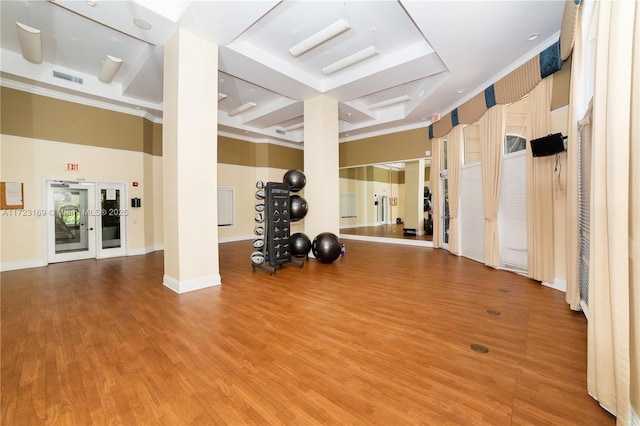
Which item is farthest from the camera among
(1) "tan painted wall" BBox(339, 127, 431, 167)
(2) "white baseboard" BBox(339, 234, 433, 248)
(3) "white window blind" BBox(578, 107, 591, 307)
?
(1) "tan painted wall" BBox(339, 127, 431, 167)

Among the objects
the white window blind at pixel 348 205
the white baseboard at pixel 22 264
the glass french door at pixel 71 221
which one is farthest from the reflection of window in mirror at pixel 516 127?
the white baseboard at pixel 22 264

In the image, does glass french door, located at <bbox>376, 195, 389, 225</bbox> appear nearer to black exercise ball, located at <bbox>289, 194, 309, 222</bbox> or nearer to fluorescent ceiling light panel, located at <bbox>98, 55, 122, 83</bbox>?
black exercise ball, located at <bbox>289, 194, 309, 222</bbox>

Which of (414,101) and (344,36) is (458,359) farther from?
(414,101)

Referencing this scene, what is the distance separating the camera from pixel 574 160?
3.39 m

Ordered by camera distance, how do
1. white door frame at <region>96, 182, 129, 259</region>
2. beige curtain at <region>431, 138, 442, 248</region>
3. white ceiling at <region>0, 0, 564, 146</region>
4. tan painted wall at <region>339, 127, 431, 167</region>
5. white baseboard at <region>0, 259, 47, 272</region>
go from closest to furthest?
white ceiling at <region>0, 0, 564, 146</region>, white baseboard at <region>0, 259, 47, 272</region>, white door frame at <region>96, 182, 129, 259</region>, beige curtain at <region>431, 138, 442, 248</region>, tan painted wall at <region>339, 127, 431, 167</region>

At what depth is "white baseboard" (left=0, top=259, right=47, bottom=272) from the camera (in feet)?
18.7

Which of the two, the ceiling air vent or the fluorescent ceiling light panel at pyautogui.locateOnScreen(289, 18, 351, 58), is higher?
the ceiling air vent

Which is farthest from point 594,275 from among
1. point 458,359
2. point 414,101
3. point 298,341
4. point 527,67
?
point 414,101

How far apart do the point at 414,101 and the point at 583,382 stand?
707 cm

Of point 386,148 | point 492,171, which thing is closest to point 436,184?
point 386,148

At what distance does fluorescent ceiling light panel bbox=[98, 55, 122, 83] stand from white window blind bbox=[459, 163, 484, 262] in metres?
7.93

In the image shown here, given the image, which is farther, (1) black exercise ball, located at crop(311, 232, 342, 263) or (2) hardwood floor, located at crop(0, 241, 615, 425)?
(1) black exercise ball, located at crop(311, 232, 342, 263)

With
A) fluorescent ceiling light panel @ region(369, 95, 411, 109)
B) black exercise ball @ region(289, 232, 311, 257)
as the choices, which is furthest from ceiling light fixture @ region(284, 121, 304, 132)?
black exercise ball @ region(289, 232, 311, 257)

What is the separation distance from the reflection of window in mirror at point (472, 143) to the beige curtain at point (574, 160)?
2.91 m
